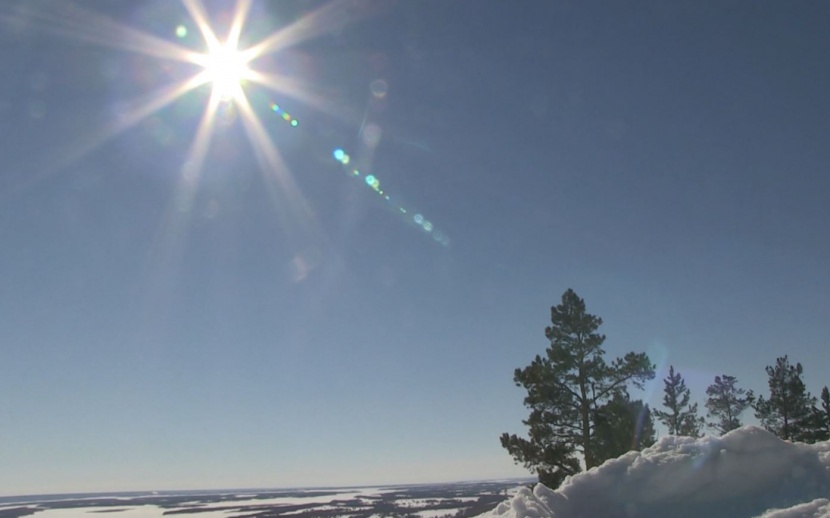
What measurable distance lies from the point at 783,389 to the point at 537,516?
118 ft

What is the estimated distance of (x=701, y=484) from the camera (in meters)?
6.60

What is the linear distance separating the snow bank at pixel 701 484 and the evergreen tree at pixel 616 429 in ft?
50.1

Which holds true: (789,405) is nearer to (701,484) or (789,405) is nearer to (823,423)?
(823,423)

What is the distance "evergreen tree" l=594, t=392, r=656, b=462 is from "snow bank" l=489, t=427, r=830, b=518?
1527 centimetres

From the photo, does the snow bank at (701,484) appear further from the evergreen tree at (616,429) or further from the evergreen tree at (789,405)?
the evergreen tree at (789,405)

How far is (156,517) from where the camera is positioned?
10594cm

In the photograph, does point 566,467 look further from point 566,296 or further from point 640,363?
point 566,296

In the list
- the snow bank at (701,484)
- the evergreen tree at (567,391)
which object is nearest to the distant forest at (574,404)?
the evergreen tree at (567,391)

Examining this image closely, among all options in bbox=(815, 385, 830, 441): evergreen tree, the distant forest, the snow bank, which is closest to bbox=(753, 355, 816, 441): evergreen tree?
→ bbox=(815, 385, 830, 441): evergreen tree

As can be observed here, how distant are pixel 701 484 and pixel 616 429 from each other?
53.3 feet

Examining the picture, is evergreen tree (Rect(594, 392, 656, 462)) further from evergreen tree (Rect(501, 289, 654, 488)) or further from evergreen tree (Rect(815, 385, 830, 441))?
evergreen tree (Rect(815, 385, 830, 441))

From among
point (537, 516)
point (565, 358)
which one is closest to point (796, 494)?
point (537, 516)

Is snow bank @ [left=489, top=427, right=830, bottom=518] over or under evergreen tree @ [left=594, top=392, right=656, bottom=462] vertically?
under

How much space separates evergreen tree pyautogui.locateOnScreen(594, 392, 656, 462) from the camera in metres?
21.5
